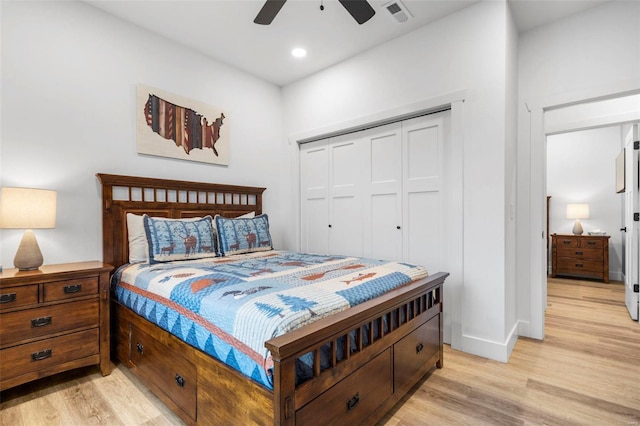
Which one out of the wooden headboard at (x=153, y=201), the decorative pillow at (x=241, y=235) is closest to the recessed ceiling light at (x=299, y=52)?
the wooden headboard at (x=153, y=201)

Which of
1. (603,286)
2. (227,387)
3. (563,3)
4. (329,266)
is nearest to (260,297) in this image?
(227,387)

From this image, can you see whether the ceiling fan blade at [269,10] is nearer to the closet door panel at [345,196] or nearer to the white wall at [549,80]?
the closet door panel at [345,196]

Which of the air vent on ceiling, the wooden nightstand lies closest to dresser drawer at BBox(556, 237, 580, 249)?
the air vent on ceiling

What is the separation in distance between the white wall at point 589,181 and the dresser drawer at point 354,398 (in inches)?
227

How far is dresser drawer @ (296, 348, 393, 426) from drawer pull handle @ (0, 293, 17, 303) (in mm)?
1890

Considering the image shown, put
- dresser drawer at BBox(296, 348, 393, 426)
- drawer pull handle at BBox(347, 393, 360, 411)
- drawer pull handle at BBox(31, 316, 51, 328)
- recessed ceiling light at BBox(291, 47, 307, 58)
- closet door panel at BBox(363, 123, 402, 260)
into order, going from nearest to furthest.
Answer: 1. dresser drawer at BBox(296, 348, 393, 426)
2. drawer pull handle at BBox(347, 393, 360, 411)
3. drawer pull handle at BBox(31, 316, 51, 328)
4. closet door panel at BBox(363, 123, 402, 260)
5. recessed ceiling light at BBox(291, 47, 307, 58)

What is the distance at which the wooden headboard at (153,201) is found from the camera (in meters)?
2.67

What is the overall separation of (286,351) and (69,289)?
184 cm

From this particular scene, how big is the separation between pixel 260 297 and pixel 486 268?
193 cm

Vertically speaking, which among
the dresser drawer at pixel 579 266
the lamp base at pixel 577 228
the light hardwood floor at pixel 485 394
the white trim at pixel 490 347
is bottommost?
the light hardwood floor at pixel 485 394

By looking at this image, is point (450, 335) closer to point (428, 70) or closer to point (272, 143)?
point (428, 70)

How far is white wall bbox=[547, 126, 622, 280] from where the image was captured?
17.7ft

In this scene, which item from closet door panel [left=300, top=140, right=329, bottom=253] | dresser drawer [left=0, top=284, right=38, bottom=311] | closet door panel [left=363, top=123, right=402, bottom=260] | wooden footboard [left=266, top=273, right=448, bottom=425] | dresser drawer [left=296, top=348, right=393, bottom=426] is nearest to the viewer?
wooden footboard [left=266, top=273, right=448, bottom=425]

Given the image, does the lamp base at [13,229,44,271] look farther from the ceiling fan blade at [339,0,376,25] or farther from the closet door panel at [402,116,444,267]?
the closet door panel at [402,116,444,267]
